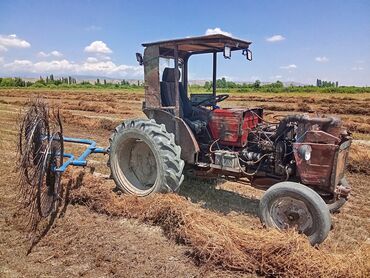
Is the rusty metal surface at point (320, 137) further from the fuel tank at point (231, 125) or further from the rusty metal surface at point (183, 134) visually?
the rusty metal surface at point (183, 134)

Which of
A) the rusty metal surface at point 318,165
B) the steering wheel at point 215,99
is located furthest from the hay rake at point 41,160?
the rusty metal surface at point 318,165

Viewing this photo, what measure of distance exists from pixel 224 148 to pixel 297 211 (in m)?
1.67

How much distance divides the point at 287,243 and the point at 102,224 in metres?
2.38

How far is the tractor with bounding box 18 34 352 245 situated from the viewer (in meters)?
4.46

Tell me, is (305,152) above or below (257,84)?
below

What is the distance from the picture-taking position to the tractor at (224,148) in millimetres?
4457

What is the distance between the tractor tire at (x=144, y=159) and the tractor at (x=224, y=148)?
0.05 ft

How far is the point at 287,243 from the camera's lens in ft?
12.0

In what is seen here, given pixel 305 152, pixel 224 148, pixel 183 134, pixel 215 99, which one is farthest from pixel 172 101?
pixel 305 152

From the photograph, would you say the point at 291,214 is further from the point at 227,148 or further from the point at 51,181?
the point at 51,181

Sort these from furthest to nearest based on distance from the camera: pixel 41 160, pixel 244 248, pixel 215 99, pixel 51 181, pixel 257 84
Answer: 1. pixel 257 84
2. pixel 215 99
3. pixel 51 181
4. pixel 41 160
5. pixel 244 248

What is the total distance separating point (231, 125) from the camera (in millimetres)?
5457

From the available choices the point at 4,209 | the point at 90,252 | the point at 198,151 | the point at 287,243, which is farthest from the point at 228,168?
the point at 4,209

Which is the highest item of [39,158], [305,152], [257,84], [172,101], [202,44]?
[202,44]
